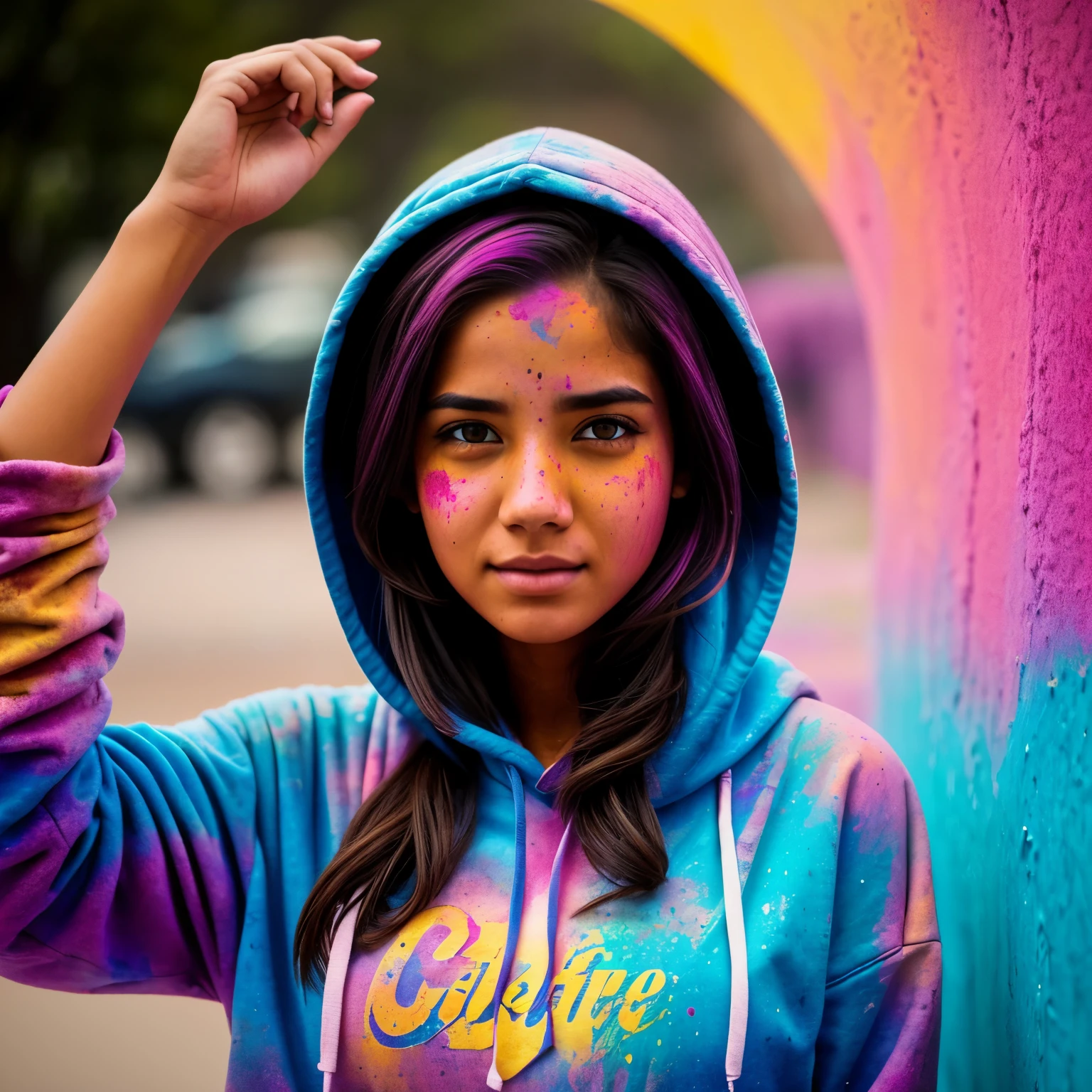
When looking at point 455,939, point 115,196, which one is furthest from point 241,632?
point 455,939

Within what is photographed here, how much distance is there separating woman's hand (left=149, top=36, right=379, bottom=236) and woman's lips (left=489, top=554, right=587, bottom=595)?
49 cm

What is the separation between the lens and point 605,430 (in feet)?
4.33

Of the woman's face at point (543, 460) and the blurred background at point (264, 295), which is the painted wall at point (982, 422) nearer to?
the woman's face at point (543, 460)

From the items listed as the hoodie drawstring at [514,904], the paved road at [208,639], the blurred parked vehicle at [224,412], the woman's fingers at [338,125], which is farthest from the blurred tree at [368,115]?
the hoodie drawstring at [514,904]

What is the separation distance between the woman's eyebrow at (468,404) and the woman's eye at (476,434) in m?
0.02

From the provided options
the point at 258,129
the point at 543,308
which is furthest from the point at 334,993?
the point at 258,129

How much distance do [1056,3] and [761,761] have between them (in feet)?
2.82

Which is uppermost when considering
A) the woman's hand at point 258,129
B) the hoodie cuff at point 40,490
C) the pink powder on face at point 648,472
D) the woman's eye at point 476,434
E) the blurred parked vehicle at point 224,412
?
the blurred parked vehicle at point 224,412

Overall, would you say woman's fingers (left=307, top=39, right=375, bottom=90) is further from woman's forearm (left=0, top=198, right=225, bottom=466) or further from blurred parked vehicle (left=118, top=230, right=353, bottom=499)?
Result: blurred parked vehicle (left=118, top=230, right=353, bottom=499)

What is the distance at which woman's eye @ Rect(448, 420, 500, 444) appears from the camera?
1.32 m

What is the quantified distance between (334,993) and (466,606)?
495 millimetres

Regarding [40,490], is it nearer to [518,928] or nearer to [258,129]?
[258,129]

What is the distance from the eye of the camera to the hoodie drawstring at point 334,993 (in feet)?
4.32

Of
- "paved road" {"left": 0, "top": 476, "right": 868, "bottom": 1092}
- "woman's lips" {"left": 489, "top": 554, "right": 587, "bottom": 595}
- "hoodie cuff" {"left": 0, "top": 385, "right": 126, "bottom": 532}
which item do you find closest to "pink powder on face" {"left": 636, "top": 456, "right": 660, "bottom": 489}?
"woman's lips" {"left": 489, "top": 554, "right": 587, "bottom": 595}
